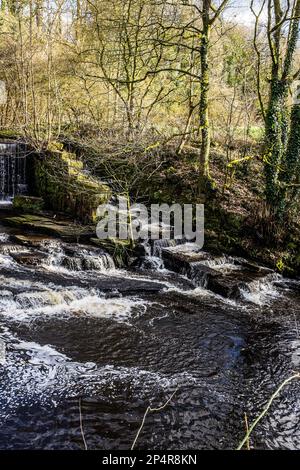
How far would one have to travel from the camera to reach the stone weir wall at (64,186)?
12234 mm

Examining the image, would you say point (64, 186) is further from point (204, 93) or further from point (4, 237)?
point (204, 93)

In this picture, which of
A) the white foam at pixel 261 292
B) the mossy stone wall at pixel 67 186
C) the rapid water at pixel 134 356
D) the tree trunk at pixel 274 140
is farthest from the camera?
the mossy stone wall at pixel 67 186

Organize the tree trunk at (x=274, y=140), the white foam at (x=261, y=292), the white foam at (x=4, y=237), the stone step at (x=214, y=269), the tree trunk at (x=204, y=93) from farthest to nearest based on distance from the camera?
1. the tree trunk at (x=204, y=93)
2. the tree trunk at (x=274, y=140)
3. the white foam at (x=4, y=237)
4. the stone step at (x=214, y=269)
5. the white foam at (x=261, y=292)

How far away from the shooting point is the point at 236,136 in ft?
54.2

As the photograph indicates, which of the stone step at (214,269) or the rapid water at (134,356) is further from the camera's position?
the stone step at (214,269)

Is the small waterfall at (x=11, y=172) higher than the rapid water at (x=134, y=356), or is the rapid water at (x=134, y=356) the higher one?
the small waterfall at (x=11, y=172)

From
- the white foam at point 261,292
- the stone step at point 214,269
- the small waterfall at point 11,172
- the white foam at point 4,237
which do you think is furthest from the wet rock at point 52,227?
the white foam at point 261,292

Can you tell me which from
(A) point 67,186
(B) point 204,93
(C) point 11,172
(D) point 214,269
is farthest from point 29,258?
(B) point 204,93

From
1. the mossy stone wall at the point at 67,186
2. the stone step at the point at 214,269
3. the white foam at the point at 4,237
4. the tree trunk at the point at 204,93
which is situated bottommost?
the stone step at the point at 214,269

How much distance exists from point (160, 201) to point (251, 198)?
10.7ft

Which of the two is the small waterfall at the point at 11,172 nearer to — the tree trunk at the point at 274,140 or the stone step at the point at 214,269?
the stone step at the point at 214,269

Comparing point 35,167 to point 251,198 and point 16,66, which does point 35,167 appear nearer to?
point 16,66

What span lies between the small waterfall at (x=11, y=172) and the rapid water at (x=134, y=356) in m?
5.61

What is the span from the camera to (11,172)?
1513 centimetres
